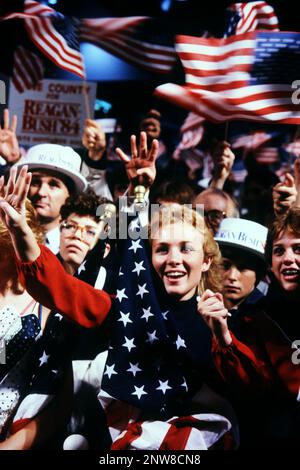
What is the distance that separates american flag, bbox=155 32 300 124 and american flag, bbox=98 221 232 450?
107cm

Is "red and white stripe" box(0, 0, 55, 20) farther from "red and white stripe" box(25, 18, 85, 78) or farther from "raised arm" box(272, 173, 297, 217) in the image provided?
"raised arm" box(272, 173, 297, 217)

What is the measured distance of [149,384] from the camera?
3270 mm

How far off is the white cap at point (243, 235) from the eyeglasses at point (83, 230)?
0.64 metres

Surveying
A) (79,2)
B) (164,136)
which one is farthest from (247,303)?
(79,2)

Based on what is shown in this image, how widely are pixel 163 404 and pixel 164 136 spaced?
1408mm

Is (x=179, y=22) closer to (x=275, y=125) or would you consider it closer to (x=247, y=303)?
(x=275, y=125)

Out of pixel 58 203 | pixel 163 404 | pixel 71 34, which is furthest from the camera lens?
pixel 71 34

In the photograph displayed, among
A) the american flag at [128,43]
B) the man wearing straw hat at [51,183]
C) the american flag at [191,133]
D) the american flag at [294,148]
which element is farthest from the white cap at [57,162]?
the american flag at [294,148]

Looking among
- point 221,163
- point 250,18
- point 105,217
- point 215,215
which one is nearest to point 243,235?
point 215,215

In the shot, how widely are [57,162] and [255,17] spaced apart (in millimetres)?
1407

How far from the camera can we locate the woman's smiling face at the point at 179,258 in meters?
3.38

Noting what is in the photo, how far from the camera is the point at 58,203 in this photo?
11.9 feet

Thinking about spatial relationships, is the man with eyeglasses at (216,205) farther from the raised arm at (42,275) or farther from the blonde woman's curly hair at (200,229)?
the raised arm at (42,275)

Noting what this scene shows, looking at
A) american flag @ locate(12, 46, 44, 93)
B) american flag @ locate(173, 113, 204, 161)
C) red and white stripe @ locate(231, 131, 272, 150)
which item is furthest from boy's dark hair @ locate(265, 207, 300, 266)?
american flag @ locate(12, 46, 44, 93)
